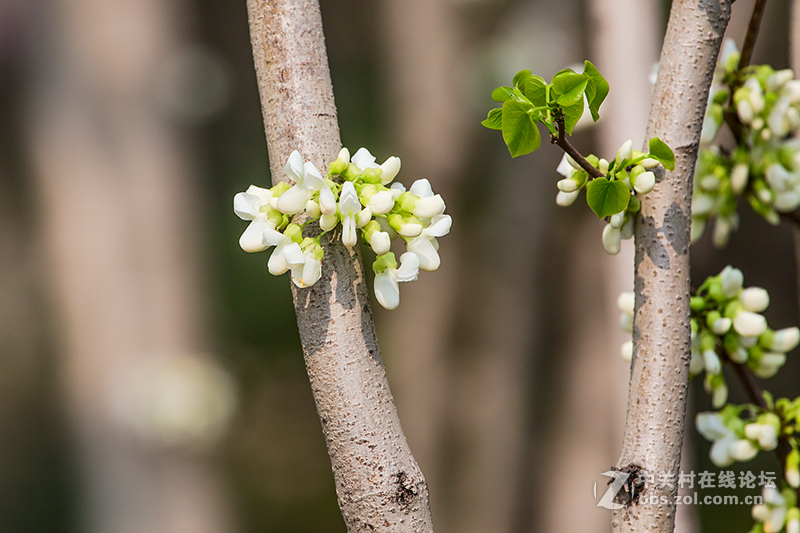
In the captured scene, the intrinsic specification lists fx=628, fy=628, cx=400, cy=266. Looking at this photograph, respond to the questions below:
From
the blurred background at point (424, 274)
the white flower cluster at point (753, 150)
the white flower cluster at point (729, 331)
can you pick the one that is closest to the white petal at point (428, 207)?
the white flower cluster at point (729, 331)

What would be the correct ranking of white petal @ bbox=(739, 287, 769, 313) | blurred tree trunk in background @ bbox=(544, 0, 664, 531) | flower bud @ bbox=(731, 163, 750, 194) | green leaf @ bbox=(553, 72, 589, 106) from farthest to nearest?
blurred tree trunk in background @ bbox=(544, 0, 664, 531), flower bud @ bbox=(731, 163, 750, 194), white petal @ bbox=(739, 287, 769, 313), green leaf @ bbox=(553, 72, 589, 106)

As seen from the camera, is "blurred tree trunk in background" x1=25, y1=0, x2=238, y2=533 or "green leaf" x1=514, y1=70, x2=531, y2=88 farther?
"blurred tree trunk in background" x1=25, y1=0, x2=238, y2=533

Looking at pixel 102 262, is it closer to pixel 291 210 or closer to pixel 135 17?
pixel 135 17

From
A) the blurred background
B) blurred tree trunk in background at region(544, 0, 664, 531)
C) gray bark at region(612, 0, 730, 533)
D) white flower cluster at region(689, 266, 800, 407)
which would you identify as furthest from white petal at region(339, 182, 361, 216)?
blurred tree trunk in background at region(544, 0, 664, 531)

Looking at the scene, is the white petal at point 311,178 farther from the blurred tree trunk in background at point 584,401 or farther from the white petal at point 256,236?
the blurred tree trunk in background at point 584,401

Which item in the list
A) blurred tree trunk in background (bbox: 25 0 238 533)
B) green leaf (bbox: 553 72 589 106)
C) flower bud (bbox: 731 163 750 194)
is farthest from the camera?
blurred tree trunk in background (bbox: 25 0 238 533)

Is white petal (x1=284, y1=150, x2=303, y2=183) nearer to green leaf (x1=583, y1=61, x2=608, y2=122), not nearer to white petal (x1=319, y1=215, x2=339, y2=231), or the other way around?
white petal (x1=319, y1=215, x2=339, y2=231)

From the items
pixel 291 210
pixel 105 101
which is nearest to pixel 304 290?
pixel 291 210
